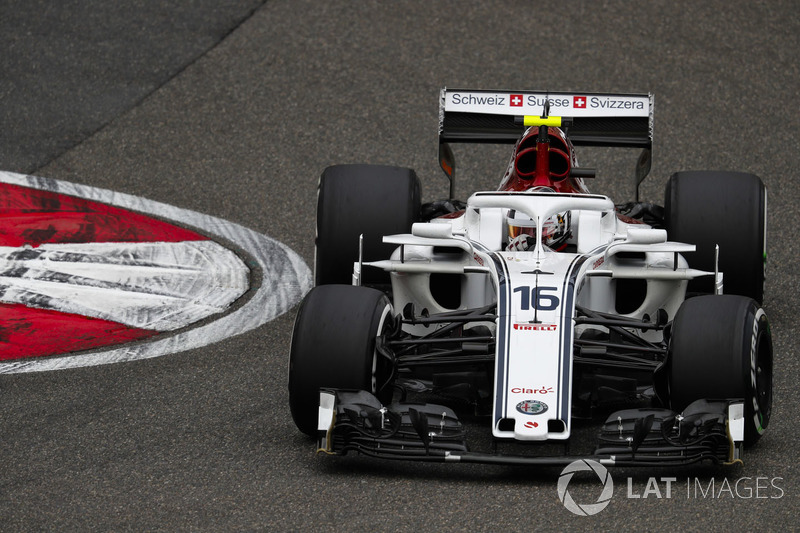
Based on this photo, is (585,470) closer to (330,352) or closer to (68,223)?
(330,352)

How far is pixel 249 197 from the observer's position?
492 inches

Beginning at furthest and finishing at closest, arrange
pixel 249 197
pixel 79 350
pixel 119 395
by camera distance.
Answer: pixel 249 197 < pixel 79 350 < pixel 119 395

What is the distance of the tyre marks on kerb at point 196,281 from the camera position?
902 cm

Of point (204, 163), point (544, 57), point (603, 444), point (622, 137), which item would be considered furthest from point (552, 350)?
point (544, 57)

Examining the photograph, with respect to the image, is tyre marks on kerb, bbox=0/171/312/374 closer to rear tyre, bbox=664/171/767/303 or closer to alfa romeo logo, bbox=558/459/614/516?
rear tyre, bbox=664/171/767/303

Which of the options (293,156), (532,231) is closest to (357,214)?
(532,231)

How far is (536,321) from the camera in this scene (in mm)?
7027

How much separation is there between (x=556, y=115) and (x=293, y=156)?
4058 millimetres

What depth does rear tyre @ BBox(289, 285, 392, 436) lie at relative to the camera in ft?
22.9

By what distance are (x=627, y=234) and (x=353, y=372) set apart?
75.8 inches

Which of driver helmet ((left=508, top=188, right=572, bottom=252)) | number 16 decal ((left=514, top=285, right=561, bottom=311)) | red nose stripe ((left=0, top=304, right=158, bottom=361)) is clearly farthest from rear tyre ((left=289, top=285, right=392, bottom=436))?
red nose stripe ((left=0, top=304, right=158, bottom=361))

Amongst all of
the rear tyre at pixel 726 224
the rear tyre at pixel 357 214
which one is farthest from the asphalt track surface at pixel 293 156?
the rear tyre at pixel 357 214

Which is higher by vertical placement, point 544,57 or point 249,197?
point 544,57

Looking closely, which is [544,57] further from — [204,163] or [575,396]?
[575,396]
